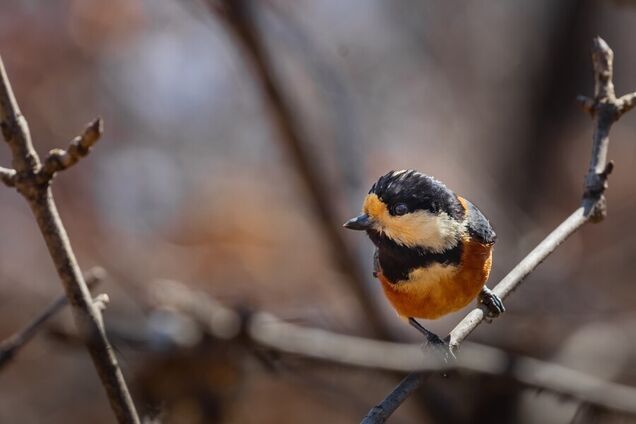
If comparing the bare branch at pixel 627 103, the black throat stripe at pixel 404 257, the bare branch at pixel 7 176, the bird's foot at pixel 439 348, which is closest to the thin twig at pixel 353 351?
the black throat stripe at pixel 404 257

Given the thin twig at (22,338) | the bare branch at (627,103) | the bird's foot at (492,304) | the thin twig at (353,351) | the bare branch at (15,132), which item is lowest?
the thin twig at (22,338)

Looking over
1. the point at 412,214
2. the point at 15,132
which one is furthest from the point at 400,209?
the point at 15,132

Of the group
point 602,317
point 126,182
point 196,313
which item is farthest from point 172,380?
point 602,317

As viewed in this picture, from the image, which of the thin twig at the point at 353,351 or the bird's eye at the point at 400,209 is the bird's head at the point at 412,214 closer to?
the bird's eye at the point at 400,209

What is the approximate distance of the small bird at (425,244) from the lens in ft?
5.49

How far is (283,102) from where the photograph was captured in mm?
3752

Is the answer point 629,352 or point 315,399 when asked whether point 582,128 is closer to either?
point 629,352

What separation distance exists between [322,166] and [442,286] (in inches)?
89.6

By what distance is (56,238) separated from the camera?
1546mm

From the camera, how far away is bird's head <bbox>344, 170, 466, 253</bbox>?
1655mm

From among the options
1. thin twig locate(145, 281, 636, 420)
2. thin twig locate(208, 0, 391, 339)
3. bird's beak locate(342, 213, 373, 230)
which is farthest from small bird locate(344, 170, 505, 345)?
thin twig locate(208, 0, 391, 339)

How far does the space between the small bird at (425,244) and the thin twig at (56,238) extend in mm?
545

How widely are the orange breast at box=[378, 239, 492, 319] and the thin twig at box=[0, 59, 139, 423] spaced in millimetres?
632

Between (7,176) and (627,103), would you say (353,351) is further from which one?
(7,176)
